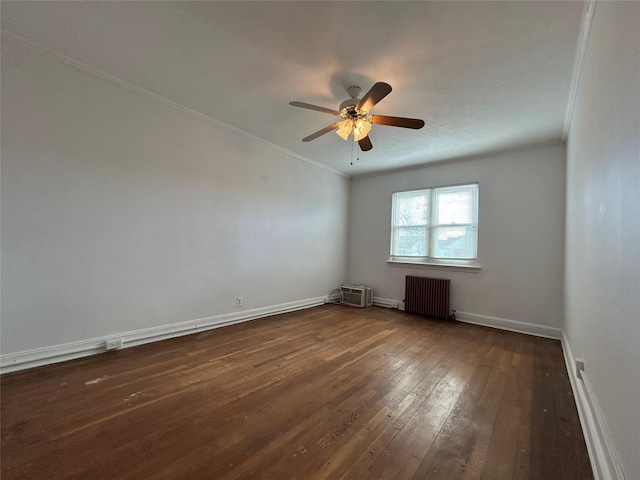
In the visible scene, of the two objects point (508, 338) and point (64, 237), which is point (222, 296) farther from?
point (508, 338)

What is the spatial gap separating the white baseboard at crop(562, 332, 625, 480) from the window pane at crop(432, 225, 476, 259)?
2633 millimetres

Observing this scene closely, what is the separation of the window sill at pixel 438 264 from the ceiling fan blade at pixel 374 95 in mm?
3271

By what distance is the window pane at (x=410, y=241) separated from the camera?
4.98 metres

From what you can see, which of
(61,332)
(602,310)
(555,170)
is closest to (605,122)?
(602,310)

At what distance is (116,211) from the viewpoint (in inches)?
109

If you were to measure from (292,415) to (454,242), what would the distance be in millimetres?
3973

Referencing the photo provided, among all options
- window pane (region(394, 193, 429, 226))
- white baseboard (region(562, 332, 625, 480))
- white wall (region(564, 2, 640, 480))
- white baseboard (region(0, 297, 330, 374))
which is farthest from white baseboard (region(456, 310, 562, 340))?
white baseboard (region(0, 297, 330, 374))

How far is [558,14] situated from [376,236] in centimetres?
410

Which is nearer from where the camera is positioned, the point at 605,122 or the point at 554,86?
the point at 605,122

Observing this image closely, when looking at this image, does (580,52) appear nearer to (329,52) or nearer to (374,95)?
(374,95)

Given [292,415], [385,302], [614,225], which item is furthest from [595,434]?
[385,302]

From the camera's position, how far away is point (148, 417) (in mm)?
1727

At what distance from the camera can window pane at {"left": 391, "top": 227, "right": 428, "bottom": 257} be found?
16.4 ft

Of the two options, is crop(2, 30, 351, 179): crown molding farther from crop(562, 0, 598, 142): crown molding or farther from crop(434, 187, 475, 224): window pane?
crop(562, 0, 598, 142): crown molding
